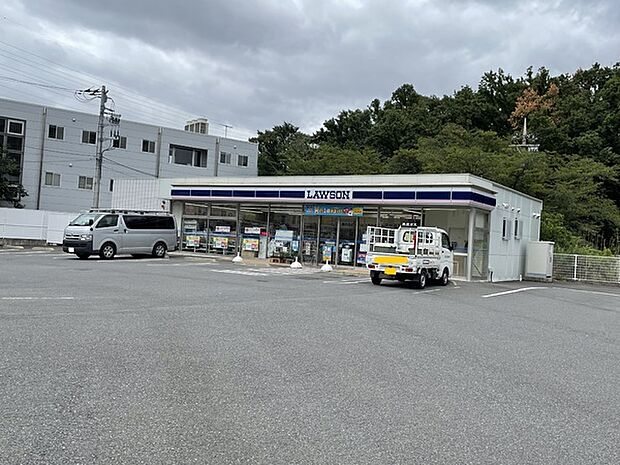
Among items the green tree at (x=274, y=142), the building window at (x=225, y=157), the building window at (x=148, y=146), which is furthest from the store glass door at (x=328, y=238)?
the green tree at (x=274, y=142)

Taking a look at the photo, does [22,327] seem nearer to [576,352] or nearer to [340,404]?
[340,404]

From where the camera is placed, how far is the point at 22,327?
821cm

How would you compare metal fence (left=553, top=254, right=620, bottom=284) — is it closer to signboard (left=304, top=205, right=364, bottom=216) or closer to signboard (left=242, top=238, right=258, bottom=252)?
signboard (left=304, top=205, right=364, bottom=216)

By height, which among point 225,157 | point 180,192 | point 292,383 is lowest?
point 292,383

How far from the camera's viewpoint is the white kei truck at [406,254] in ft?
58.0

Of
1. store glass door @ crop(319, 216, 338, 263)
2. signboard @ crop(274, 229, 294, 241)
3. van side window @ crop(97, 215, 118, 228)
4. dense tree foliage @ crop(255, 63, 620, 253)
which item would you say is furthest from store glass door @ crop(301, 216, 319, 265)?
dense tree foliage @ crop(255, 63, 620, 253)

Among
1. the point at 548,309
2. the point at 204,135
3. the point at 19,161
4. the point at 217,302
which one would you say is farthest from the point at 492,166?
the point at 19,161

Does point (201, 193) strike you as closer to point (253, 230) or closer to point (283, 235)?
point (253, 230)

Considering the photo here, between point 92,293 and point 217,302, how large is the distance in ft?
8.95

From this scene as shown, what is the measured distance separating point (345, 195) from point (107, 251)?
398 inches

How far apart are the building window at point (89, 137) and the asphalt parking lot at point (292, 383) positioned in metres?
38.7

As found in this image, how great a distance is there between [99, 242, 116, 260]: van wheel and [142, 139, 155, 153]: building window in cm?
2835

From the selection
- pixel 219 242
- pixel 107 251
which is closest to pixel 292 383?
pixel 107 251

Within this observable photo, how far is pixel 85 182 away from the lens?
158ft
